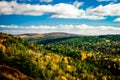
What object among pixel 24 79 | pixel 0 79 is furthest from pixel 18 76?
pixel 0 79

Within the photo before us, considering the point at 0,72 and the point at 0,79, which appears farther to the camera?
the point at 0,72

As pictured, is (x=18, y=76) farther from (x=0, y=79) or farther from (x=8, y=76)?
(x=0, y=79)

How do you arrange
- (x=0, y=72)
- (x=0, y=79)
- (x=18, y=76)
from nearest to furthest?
(x=0, y=79)
(x=0, y=72)
(x=18, y=76)

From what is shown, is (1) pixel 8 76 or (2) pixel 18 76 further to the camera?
(2) pixel 18 76

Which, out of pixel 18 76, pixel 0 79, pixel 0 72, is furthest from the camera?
pixel 18 76

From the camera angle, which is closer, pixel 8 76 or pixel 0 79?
pixel 0 79

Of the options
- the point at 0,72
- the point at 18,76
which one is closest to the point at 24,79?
the point at 18,76

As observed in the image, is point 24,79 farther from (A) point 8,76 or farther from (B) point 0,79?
(B) point 0,79
